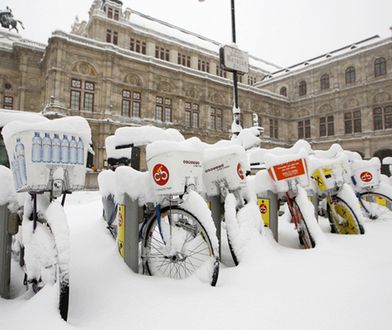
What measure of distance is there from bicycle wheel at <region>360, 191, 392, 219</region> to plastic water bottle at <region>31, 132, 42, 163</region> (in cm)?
498

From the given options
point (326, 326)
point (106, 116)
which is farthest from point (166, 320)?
point (106, 116)

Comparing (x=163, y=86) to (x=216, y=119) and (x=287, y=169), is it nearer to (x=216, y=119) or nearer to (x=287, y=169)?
(x=216, y=119)

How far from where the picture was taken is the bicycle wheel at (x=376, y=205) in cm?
456

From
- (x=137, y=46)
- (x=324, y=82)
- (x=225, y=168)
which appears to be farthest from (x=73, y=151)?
(x=324, y=82)

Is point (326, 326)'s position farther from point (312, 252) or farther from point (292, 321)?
point (312, 252)

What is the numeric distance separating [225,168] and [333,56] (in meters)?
32.3

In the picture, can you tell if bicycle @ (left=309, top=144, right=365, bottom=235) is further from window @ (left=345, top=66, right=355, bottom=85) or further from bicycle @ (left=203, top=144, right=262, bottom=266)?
window @ (left=345, top=66, right=355, bottom=85)

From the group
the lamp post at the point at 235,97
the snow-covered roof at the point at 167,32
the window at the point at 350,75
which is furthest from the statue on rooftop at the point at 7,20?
the window at the point at 350,75

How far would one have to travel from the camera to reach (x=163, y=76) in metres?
22.2

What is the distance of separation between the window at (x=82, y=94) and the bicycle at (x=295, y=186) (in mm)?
18318

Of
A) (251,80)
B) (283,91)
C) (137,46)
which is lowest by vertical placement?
(283,91)

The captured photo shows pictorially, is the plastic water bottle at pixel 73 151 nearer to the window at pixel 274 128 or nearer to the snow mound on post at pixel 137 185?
the snow mound on post at pixel 137 185

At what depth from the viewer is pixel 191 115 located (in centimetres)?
2420

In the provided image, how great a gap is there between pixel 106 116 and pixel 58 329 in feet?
62.3
